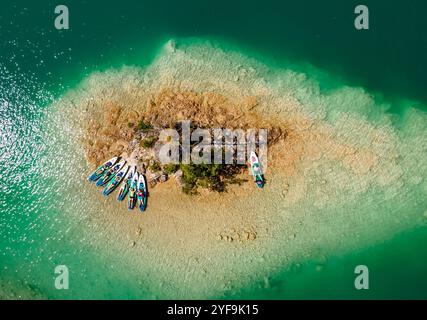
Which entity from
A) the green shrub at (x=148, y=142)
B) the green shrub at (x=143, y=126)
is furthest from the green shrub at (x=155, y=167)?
the green shrub at (x=143, y=126)

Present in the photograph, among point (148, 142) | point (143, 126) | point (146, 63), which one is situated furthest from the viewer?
point (146, 63)

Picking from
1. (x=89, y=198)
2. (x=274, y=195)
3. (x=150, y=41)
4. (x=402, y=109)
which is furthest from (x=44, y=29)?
(x=402, y=109)

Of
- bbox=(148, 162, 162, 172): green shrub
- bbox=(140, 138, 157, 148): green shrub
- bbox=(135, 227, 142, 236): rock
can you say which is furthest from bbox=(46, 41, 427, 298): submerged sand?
bbox=(148, 162, 162, 172): green shrub

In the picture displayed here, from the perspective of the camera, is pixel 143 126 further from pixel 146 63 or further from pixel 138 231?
pixel 138 231

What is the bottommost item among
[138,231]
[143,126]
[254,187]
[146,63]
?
[138,231]

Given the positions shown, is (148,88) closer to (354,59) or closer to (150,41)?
(150,41)

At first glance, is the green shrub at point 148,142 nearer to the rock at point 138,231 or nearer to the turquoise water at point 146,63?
the rock at point 138,231

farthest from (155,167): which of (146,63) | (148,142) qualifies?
(146,63)
